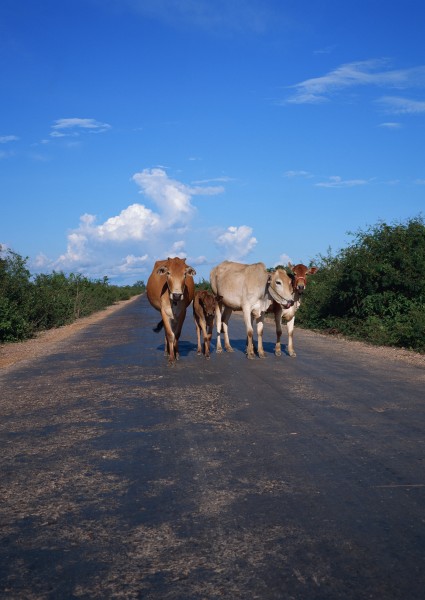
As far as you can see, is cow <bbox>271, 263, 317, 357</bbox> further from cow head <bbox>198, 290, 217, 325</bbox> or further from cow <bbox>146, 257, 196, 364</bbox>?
cow <bbox>146, 257, 196, 364</bbox>

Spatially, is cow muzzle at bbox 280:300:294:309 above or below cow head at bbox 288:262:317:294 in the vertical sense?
below

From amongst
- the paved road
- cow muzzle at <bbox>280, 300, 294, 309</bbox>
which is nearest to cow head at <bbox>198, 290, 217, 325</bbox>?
cow muzzle at <bbox>280, 300, 294, 309</bbox>

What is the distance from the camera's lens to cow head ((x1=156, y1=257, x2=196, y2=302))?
12.8 metres

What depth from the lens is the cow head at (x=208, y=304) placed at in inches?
583

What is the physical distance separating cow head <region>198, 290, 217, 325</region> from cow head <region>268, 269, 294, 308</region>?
1399 millimetres

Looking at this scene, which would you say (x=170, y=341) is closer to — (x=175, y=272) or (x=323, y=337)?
(x=175, y=272)

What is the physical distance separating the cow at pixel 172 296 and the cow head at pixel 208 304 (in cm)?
37

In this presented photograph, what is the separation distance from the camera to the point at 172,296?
41.0ft

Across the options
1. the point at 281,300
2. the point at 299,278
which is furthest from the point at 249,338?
the point at 299,278

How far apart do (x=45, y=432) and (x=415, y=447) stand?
3843 mm

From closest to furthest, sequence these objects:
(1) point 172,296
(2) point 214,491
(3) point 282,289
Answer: (2) point 214,491 → (1) point 172,296 → (3) point 282,289

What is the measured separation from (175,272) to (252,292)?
227cm

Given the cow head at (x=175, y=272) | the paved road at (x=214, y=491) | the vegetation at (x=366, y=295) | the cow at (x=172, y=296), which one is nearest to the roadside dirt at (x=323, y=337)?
the vegetation at (x=366, y=295)

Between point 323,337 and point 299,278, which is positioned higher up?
point 299,278
